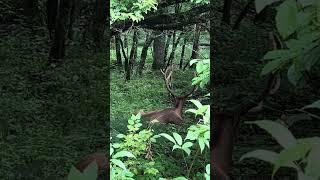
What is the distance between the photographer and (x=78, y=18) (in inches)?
125

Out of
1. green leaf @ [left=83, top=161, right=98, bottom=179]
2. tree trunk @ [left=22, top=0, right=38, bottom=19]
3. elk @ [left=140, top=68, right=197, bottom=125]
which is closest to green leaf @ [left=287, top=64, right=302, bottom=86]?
green leaf @ [left=83, top=161, right=98, bottom=179]

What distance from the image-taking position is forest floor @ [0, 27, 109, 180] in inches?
122

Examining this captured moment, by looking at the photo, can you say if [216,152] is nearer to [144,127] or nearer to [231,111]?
[231,111]

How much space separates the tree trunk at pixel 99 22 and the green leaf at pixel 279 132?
123 inches

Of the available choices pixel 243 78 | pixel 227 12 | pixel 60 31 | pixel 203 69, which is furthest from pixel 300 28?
pixel 203 69

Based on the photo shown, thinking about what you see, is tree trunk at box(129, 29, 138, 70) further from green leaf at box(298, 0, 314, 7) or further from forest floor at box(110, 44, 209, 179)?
green leaf at box(298, 0, 314, 7)

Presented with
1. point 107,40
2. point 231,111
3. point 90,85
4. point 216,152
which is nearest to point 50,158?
point 90,85

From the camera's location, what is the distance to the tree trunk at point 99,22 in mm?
3336

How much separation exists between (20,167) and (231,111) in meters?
1.63

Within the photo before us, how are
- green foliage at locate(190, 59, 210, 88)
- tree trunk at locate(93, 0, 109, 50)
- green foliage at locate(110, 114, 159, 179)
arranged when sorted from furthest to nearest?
green foliage at locate(110, 114, 159, 179) → tree trunk at locate(93, 0, 109, 50) → green foliage at locate(190, 59, 210, 88)

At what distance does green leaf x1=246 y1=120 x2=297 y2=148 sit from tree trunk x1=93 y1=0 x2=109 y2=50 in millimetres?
3121

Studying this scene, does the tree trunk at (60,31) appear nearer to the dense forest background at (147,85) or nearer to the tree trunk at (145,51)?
the dense forest background at (147,85)

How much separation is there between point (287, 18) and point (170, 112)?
4.03m

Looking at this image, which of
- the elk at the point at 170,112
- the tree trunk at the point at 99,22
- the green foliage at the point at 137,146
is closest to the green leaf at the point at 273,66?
the tree trunk at the point at 99,22
